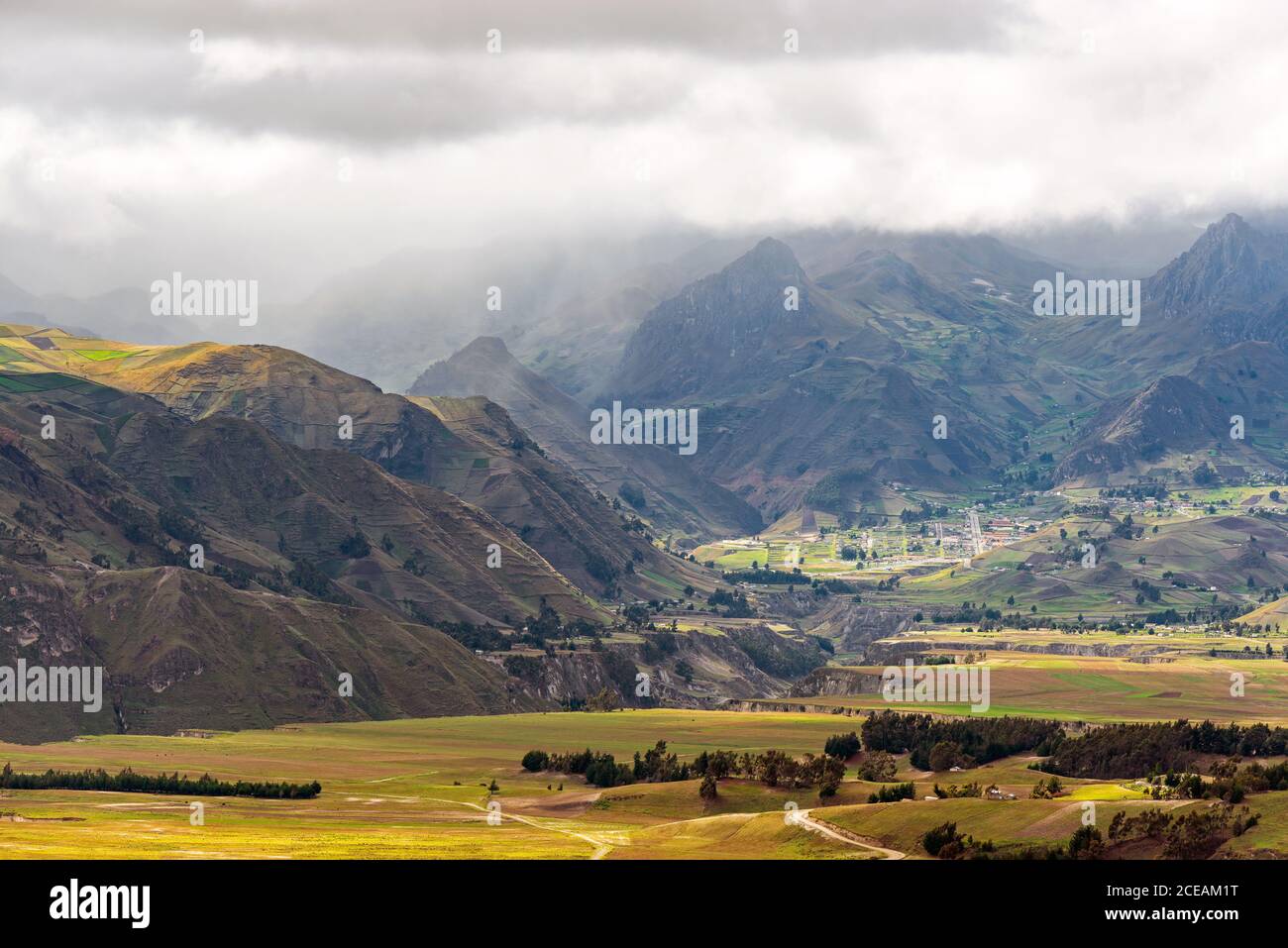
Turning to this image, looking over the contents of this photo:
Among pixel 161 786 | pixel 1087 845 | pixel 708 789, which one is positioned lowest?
pixel 161 786

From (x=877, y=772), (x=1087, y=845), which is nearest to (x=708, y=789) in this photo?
(x=877, y=772)

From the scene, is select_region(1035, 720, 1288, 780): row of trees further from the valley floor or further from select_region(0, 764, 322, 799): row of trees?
select_region(0, 764, 322, 799): row of trees

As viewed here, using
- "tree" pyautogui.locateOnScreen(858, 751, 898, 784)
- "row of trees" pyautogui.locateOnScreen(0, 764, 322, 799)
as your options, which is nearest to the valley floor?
"row of trees" pyautogui.locateOnScreen(0, 764, 322, 799)

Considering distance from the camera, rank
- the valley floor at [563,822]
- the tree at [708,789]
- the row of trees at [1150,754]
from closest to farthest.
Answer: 1. the valley floor at [563,822]
2. the tree at [708,789]
3. the row of trees at [1150,754]

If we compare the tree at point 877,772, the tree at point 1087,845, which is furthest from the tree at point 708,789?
the tree at point 1087,845

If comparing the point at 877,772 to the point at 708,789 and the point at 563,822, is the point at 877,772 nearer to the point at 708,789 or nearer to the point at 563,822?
the point at 708,789

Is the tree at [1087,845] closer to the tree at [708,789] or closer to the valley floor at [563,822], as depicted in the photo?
the valley floor at [563,822]

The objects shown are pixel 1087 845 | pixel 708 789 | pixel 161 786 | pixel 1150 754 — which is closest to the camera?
pixel 1087 845
